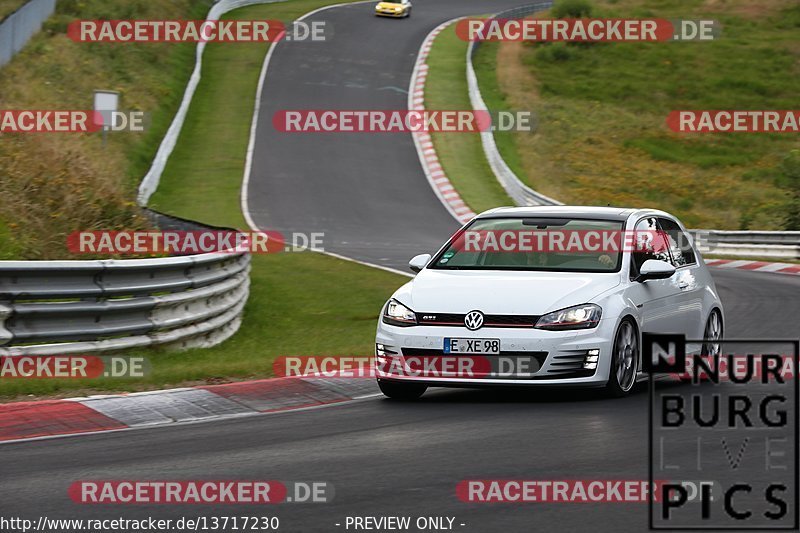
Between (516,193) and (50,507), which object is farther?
(516,193)

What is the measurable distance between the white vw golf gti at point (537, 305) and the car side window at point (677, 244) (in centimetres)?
18

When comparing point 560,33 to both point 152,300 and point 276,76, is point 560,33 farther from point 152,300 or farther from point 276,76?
point 152,300

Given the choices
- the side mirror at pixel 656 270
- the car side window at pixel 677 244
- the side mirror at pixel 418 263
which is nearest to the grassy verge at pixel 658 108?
the car side window at pixel 677 244

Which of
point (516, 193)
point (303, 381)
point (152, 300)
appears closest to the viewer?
point (303, 381)

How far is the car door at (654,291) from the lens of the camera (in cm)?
1080

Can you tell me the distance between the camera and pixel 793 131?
5188 cm

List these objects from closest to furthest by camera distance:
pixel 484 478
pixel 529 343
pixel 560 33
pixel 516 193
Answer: pixel 484 478 < pixel 529 343 < pixel 516 193 < pixel 560 33

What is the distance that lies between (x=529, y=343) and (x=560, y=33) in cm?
5148

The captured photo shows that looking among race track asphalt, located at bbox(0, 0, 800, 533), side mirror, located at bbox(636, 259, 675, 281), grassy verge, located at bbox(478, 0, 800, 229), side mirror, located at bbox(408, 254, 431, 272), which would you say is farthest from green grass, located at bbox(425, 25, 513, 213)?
side mirror, located at bbox(636, 259, 675, 281)

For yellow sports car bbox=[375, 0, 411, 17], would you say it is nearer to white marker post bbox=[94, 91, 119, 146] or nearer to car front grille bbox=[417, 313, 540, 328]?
white marker post bbox=[94, 91, 119, 146]

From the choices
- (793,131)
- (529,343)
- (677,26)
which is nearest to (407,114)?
(793,131)

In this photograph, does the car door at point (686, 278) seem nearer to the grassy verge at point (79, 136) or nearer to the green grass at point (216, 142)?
the grassy verge at point (79, 136)

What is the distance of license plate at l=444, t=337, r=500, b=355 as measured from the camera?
32.2ft

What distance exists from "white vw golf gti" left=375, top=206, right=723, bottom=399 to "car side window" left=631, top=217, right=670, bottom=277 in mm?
12
